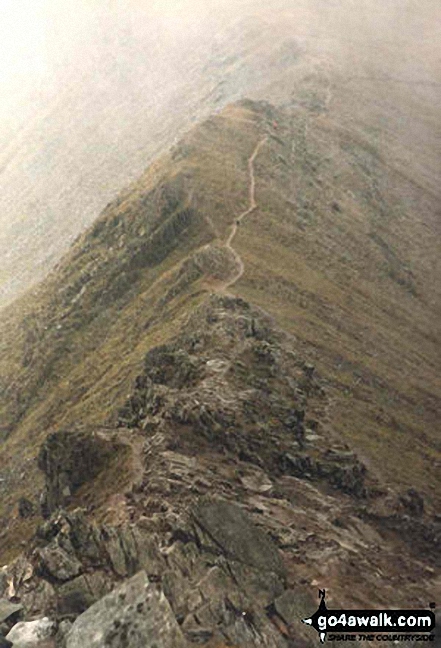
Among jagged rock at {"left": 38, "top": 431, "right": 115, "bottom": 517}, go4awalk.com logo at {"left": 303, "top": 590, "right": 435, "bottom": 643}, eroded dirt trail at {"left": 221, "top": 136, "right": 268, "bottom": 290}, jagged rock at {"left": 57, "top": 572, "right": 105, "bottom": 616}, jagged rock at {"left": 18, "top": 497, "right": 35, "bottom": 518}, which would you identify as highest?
jagged rock at {"left": 57, "top": 572, "right": 105, "bottom": 616}

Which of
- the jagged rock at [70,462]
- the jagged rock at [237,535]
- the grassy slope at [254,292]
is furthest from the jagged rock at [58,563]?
the grassy slope at [254,292]

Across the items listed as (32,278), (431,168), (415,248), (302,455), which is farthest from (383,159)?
(302,455)

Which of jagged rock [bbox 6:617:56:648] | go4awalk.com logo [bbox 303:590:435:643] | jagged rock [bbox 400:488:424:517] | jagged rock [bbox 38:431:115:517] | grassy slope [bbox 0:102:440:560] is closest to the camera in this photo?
jagged rock [bbox 6:617:56:648]

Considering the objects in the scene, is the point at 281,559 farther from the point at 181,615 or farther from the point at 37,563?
the point at 37,563

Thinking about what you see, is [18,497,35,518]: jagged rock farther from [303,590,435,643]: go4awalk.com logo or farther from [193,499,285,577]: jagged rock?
[303,590,435,643]: go4awalk.com logo

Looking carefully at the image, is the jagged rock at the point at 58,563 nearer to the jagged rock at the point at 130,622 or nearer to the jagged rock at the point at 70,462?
the jagged rock at the point at 130,622

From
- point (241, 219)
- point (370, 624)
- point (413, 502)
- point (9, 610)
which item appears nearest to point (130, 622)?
point (9, 610)

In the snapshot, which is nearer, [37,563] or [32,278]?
[37,563]

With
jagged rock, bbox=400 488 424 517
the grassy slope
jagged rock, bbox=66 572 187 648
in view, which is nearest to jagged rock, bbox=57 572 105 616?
jagged rock, bbox=66 572 187 648
